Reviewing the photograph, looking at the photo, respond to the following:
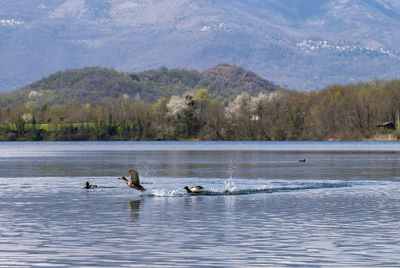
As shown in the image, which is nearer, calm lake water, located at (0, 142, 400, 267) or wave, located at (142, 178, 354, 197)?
calm lake water, located at (0, 142, 400, 267)

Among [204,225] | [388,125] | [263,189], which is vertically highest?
[388,125]

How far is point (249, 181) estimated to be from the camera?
52.1 metres

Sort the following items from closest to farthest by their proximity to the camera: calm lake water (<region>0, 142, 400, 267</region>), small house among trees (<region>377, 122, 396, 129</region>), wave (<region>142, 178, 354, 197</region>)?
calm lake water (<region>0, 142, 400, 267</region>)
wave (<region>142, 178, 354, 197</region>)
small house among trees (<region>377, 122, 396, 129</region>)

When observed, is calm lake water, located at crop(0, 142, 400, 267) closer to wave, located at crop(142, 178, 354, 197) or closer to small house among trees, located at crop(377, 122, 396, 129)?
wave, located at crop(142, 178, 354, 197)

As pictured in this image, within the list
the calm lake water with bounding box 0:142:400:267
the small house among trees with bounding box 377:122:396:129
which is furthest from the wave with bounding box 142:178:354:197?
the small house among trees with bounding box 377:122:396:129

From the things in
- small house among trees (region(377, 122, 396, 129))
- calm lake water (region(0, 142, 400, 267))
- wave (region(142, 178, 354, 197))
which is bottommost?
calm lake water (region(0, 142, 400, 267))

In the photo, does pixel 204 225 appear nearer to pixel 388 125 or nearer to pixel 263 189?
pixel 263 189

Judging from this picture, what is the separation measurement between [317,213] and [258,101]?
169620 millimetres

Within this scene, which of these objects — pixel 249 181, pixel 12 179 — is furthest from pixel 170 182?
pixel 12 179

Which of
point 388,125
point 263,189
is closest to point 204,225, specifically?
point 263,189

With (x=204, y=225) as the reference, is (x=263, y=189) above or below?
above

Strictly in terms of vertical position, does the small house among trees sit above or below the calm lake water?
above

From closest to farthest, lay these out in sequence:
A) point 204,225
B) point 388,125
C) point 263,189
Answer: point 204,225 → point 263,189 → point 388,125

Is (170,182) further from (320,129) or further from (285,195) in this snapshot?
(320,129)
